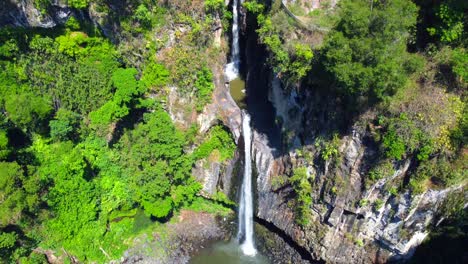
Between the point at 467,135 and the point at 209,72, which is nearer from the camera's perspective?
the point at 467,135

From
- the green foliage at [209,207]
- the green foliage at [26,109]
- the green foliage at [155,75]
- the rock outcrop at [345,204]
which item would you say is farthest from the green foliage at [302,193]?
the green foliage at [26,109]

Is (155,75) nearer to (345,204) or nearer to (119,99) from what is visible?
(119,99)

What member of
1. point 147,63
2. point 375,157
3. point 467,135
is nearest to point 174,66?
point 147,63

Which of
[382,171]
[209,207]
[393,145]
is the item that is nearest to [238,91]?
[209,207]

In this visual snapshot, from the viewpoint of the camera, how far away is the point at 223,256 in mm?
25438

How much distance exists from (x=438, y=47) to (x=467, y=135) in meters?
4.71

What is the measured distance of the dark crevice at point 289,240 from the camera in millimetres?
24575

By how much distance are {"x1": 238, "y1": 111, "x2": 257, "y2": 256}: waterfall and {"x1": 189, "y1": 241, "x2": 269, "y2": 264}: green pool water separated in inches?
17.9

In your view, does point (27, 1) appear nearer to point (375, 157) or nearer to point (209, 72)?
point (209, 72)

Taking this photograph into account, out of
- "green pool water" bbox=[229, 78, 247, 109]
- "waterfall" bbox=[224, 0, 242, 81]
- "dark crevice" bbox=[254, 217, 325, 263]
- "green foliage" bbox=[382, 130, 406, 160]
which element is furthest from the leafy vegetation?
"green foliage" bbox=[382, 130, 406, 160]

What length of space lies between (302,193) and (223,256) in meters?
7.22

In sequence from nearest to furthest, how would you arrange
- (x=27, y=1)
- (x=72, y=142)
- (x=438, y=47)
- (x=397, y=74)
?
(x=397, y=74), (x=438, y=47), (x=27, y=1), (x=72, y=142)

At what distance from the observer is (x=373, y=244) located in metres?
22.2

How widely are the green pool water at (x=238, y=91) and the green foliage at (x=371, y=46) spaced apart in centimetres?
1037
